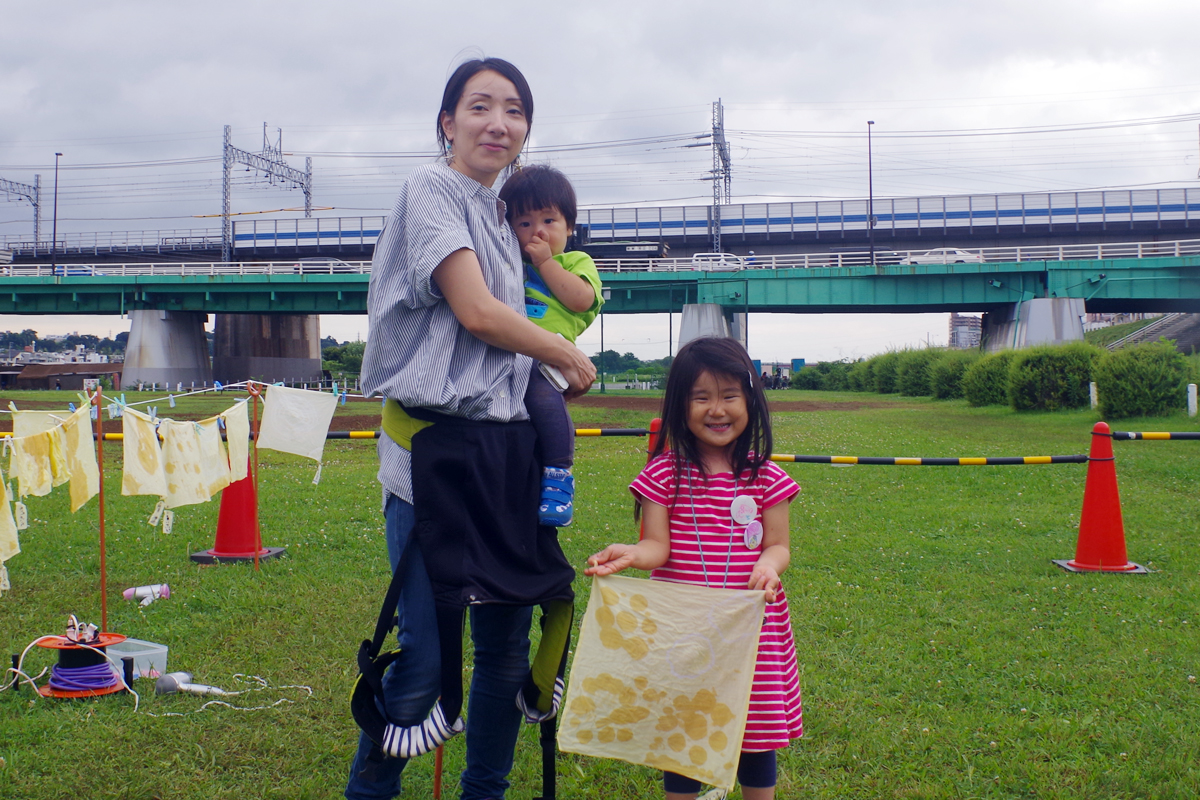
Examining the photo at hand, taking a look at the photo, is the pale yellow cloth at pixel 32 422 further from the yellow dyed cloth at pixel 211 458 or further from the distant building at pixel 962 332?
the distant building at pixel 962 332

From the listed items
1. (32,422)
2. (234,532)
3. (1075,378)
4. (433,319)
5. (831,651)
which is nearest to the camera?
(433,319)

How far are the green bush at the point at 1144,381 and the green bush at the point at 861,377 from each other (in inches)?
1259

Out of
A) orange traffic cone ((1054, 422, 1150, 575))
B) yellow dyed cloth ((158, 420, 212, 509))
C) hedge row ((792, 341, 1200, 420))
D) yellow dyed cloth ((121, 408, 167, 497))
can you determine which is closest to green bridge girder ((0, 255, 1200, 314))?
hedge row ((792, 341, 1200, 420))

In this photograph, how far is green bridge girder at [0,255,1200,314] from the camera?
37.5 meters

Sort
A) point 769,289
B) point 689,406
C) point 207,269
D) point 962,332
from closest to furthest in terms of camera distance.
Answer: point 689,406, point 769,289, point 207,269, point 962,332

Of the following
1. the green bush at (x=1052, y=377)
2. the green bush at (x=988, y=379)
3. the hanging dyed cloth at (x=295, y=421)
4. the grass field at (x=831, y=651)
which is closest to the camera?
the grass field at (x=831, y=651)

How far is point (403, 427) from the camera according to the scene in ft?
7.08

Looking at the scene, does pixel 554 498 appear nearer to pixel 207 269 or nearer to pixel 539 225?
pixel 539 225

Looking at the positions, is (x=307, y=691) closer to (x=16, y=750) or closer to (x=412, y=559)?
(x=16, y=750)

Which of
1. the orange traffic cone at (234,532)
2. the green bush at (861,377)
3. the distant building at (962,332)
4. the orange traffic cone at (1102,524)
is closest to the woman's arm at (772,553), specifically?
the orange traffic cone at (1102,524)

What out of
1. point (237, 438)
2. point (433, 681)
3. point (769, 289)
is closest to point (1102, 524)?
point (433, 681)

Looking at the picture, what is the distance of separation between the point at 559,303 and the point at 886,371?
170 feet

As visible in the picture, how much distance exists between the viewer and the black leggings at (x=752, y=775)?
234cm

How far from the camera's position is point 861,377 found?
56.6 meters
